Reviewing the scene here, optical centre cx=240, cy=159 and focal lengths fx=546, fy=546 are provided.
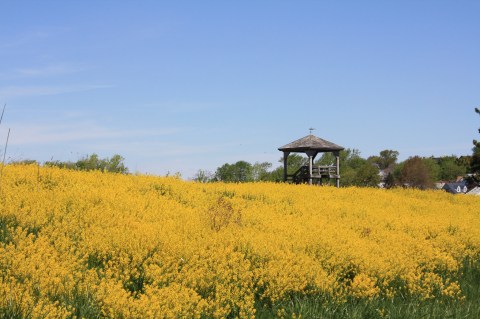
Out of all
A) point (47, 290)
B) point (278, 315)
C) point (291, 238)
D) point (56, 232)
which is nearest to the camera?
point (47, 290)

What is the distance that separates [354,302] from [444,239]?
6.04 m

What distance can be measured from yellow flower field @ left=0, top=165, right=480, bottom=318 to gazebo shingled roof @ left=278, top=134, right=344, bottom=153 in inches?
672

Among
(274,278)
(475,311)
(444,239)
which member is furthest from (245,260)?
(444,239)

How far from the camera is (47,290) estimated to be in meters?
6.38

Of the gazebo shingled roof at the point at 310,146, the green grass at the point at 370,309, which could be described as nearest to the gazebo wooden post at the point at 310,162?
the gazebo shingled roof at the point at 310,146

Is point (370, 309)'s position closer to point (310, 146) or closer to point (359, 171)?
point (310, 146)

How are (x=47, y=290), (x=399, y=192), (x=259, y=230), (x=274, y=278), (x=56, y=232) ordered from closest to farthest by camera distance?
(x=47, y=290)
(x=274, y=278)
(x=56, y=232)
(x=259, y=230)
(x=399, y=192)

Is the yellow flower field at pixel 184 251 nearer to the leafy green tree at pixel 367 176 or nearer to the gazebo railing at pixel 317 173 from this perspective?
the gazebo railing at pixel 317 173

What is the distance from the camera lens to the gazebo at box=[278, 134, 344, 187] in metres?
32.3

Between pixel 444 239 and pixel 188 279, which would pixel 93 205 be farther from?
pixel 444 239

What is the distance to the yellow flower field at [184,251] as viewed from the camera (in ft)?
21.4

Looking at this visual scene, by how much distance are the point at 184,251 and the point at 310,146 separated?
24.2 m

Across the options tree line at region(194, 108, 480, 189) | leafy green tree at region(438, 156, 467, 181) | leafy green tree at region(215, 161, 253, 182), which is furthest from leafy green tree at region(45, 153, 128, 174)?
leafy green tree at region(438, 156, 467, 181)

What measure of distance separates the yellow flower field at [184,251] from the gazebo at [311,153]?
17135mm
